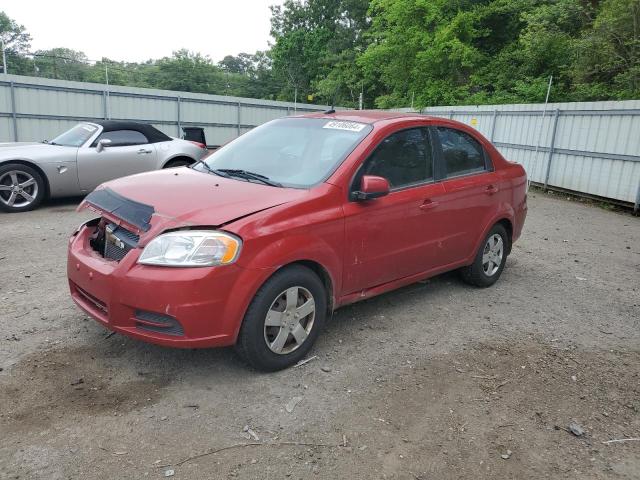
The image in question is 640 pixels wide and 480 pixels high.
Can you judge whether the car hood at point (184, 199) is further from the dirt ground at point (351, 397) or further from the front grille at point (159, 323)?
the dirt ground at point (351, 397)

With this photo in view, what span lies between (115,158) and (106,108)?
897cm

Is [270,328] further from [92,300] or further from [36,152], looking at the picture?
[36,152]

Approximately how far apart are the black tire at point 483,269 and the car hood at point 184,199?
7.79ft

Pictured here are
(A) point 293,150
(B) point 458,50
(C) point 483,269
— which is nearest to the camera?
(A) point 293,150

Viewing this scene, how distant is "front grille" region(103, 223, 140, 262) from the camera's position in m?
3.33

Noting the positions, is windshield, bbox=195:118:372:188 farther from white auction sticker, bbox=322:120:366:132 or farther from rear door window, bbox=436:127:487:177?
rear door window, bbox=436:127:487:177

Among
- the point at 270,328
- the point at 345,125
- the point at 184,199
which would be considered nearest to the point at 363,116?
the point at 345,125

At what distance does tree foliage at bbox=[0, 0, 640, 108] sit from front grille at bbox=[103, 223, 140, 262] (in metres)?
16.1

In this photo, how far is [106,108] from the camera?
54.2 ft

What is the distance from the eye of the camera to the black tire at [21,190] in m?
7.92

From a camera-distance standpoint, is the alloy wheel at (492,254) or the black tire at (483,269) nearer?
the black tire at (483,269)

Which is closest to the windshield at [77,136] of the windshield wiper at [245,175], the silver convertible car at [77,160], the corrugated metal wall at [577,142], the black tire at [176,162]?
the silver convertible car at [77,160]

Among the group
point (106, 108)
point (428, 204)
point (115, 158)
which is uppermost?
point (106, 108)

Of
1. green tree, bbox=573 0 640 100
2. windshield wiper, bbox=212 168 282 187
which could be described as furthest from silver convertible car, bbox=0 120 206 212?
green tree, bbox=573 0 640 100
